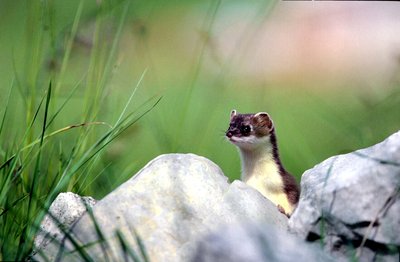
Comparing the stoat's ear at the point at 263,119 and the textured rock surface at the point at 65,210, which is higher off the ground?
the stoat's ear at the point at 263,119

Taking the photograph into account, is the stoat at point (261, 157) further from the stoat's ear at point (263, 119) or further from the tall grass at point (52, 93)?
the tall grass at point (52, 93)

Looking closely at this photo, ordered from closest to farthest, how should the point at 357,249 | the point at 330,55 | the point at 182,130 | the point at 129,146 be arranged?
the point at 357,249, the point at 182,130, the point at 129,146, the point at 330,55

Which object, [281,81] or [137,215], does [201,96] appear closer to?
[281,81]

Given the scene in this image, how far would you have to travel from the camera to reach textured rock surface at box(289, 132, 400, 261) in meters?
2.72

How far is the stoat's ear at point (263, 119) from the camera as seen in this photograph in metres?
3.75

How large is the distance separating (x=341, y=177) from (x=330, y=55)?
1.78 metres

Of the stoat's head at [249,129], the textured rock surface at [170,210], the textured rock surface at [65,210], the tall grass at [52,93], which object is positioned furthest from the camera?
the stoat's head at [249,129]

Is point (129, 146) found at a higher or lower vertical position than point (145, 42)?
lower

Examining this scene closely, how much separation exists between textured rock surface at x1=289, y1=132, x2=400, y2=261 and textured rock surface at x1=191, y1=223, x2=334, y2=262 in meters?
0.12

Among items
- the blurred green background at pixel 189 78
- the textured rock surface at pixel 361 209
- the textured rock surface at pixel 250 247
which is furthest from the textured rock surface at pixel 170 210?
the blurred green background at pixel 189 78

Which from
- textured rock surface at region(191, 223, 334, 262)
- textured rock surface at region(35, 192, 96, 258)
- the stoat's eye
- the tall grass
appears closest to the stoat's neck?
the stoat's eye

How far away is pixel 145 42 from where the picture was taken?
4.22 metres

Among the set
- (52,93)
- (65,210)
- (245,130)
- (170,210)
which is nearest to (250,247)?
(170,210)

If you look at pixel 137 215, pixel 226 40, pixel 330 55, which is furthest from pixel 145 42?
pixel 137 215
